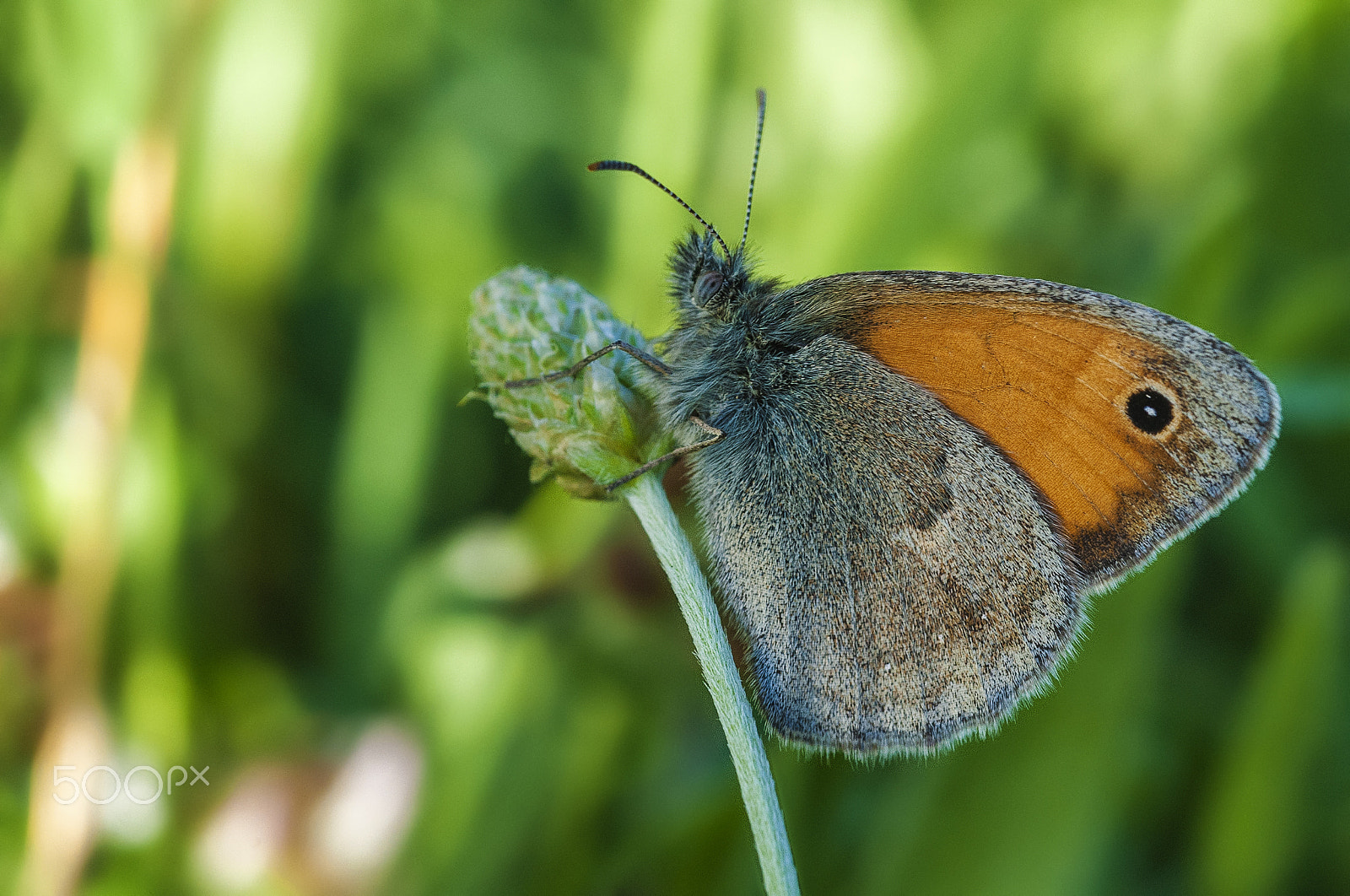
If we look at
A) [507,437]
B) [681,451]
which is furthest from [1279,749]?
[507,437]

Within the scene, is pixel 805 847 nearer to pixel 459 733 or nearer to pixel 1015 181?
pixel 459 733

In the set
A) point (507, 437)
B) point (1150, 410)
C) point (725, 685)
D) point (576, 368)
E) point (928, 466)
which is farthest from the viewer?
point (507, 437)

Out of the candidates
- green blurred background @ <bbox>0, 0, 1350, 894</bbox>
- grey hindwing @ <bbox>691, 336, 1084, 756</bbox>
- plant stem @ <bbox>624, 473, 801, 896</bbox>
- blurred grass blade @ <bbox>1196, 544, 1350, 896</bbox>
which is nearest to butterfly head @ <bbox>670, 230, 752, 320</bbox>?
grey hindwing @ <bbox>691, 336, 1084, 756</bbox>

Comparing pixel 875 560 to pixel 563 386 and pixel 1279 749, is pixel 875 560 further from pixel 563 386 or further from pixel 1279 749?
pixel 1279 749

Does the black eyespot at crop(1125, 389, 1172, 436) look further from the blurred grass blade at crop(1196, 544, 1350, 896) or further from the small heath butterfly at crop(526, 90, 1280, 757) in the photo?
the blurred grass blade at crop(1196, 544, 1350, 896)

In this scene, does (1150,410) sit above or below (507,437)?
above

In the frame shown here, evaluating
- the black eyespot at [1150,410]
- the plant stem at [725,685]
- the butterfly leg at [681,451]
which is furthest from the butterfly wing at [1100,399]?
the plant stem at [725,685]

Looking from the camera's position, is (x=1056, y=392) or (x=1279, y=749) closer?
(x=1056, y=392)

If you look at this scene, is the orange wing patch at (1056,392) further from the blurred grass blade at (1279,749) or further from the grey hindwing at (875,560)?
the blurred grass blade at (1279,749)
